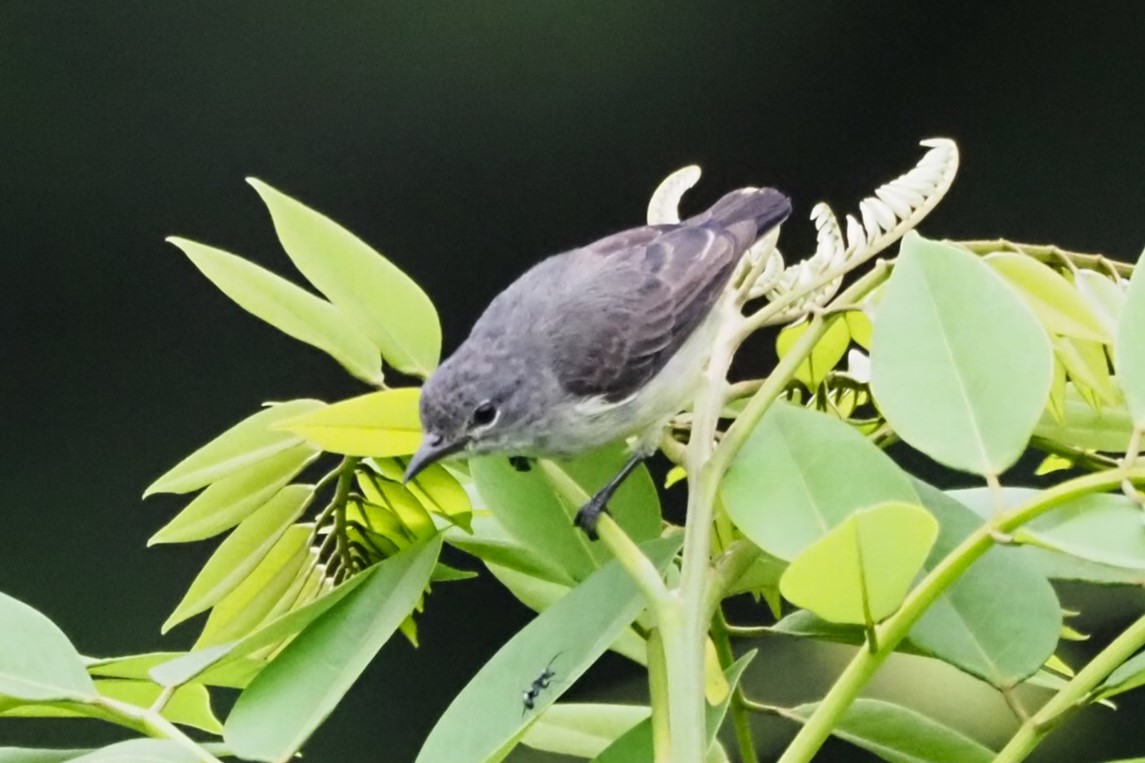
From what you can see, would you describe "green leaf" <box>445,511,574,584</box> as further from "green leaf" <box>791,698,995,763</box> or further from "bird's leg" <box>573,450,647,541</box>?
"green leaf" <box>791,698,995,763</box>

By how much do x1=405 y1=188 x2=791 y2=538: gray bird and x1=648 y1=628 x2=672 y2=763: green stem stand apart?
19 centimetres

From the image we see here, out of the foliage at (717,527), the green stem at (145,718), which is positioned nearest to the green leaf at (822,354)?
the foliage at (717,527)

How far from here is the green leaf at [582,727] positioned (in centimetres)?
55

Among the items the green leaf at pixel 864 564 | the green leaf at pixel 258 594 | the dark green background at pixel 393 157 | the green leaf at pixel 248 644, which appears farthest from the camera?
the dark green background at pixel 393 157

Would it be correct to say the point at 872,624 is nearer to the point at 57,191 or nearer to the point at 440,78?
the point at 440,78

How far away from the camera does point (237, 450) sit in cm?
46

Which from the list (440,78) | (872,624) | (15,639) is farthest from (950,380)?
(440,78)

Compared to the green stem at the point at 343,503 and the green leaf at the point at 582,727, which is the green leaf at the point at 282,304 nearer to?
the green stem at the point at 343,503

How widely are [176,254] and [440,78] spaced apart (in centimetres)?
39

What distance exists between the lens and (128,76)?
4.02 feet

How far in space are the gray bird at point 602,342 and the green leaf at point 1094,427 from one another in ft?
0.71

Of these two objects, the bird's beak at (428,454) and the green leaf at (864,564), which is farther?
the bird's beak at (428,454)

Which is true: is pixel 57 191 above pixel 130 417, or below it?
above

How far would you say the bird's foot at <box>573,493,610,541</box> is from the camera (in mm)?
459
